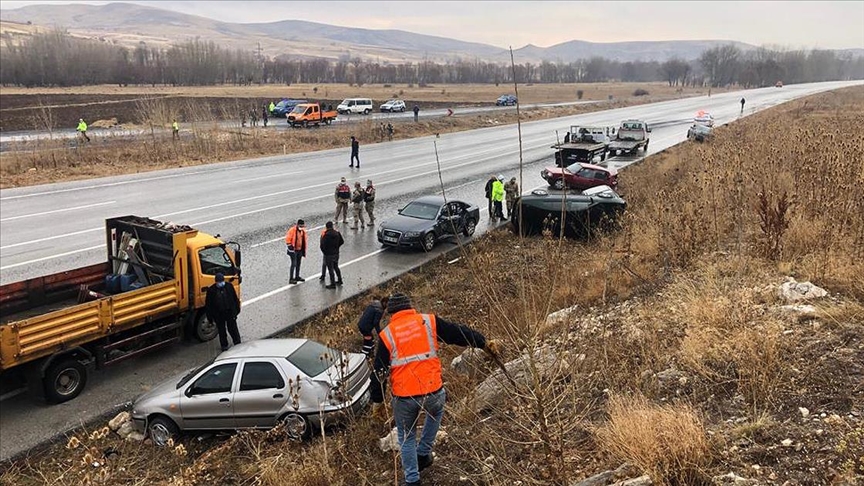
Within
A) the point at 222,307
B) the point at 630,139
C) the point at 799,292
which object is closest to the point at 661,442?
the point at 799,292

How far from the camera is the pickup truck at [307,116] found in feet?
154

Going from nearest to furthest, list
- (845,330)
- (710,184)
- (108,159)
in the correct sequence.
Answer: (845,330) → (710,184) → (108,159)

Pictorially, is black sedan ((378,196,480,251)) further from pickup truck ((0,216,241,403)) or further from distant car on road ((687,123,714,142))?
distant car on road ((687,123,714,142))

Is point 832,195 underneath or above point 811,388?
above

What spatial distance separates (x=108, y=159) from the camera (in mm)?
30109

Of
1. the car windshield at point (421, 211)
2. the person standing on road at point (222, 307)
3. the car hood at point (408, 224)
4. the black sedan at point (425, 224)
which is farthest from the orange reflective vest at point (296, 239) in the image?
the car windshield at point (421, 211)

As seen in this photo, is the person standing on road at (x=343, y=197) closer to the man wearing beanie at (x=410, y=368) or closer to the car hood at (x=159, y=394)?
the car hood at (x=159, y=394)

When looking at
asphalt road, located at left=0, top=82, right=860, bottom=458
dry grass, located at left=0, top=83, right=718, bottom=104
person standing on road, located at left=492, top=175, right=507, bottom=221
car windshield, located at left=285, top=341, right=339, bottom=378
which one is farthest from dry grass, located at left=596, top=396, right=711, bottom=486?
dry grass, located at left=0, top=83, right=718, bottom=104

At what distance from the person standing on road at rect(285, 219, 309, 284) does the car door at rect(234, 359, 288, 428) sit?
18.4ft

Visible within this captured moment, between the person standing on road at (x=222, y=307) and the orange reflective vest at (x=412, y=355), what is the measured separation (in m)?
5.60

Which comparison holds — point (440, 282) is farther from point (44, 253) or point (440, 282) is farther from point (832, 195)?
point (44, 253)

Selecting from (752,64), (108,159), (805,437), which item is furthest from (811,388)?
(752,64)

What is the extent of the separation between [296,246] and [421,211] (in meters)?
4.86

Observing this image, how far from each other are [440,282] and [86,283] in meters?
7.16
